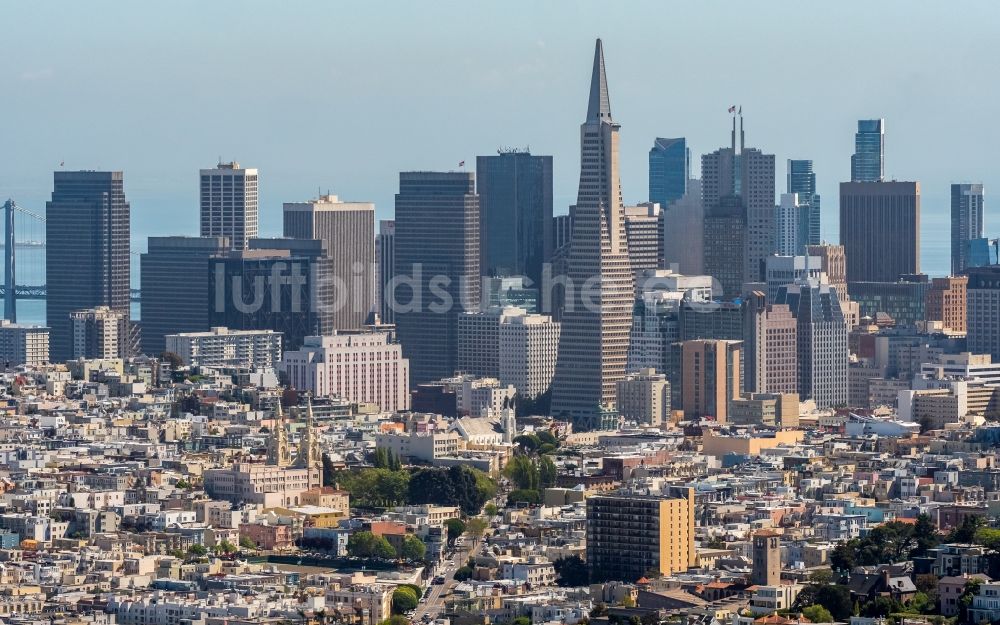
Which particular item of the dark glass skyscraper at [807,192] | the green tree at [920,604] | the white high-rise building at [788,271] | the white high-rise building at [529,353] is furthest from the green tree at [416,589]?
the dark glass skyscraper at [807,192]

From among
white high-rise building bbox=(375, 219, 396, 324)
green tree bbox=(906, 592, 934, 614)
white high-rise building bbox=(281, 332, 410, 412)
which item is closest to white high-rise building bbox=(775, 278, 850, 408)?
white high-rise building bbox=(281, 332, 410, 412)

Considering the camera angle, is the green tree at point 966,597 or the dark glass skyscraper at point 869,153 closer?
the green tree at point 966,597

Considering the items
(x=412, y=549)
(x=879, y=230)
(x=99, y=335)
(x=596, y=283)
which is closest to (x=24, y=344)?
(x=99, y=335)

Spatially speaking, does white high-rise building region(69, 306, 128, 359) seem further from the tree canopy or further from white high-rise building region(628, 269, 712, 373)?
the tree canopy

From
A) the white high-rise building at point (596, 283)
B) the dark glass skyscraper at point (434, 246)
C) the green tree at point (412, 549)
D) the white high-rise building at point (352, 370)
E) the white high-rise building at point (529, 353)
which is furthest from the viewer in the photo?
the dark glass skyscraper at point (434, 246)

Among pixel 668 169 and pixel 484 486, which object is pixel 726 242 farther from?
pixel 484 486

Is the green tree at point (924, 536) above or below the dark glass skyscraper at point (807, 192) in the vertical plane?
below

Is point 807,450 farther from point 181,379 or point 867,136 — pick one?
point 867,136

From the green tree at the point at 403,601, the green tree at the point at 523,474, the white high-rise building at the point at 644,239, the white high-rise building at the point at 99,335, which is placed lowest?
the green tree at the point at 403,601

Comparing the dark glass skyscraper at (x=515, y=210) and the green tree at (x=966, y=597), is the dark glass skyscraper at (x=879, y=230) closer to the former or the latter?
the dark glass skyscraper at (x=515, y=210)
